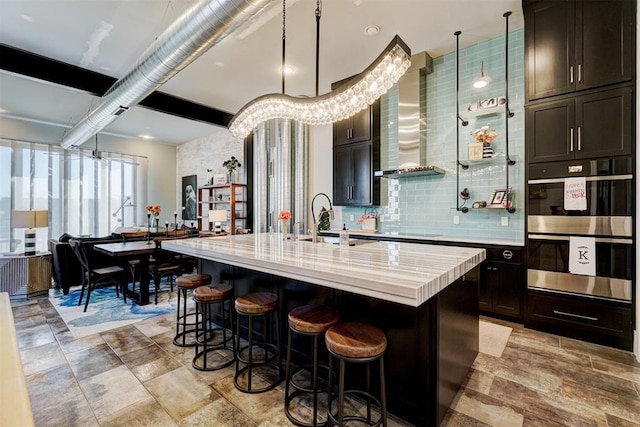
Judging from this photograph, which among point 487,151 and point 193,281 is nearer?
point 193,281

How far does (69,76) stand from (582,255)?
6740 millimetres

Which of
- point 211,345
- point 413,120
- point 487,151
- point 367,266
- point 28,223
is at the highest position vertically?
point 413,120

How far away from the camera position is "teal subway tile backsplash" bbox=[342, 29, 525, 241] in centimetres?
371

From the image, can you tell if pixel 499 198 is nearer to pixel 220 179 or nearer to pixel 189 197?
pixel 220 179

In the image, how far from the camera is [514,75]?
3.73m

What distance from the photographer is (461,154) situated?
13.6 ft

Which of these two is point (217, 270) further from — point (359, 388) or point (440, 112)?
point (440, 112)

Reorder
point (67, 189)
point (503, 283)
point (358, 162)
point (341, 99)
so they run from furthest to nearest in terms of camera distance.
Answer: point (67, 189), point (358, 162), point (503, 283), point (341, 99)

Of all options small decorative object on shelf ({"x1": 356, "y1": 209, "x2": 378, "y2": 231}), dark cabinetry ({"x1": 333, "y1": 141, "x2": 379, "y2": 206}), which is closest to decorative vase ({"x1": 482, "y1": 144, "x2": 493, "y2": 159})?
dark cabinetry ({"x1": 333, "y1": 141, "x2": 379, "y2": 206})

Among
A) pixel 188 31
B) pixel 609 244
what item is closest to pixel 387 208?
pixel 609 244

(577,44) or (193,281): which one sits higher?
(577,44)

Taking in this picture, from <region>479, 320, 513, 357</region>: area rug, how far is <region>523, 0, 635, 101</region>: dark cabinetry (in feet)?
8.27

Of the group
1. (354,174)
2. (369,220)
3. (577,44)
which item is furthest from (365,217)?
(577,44)

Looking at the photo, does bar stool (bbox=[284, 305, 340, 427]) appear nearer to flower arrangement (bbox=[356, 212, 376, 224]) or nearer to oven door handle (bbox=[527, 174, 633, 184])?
oven door handle (bbox=[527, 174, 633, 184])
